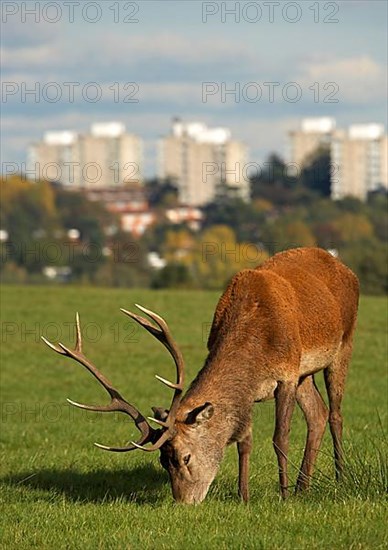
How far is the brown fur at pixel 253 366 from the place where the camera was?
10.9 m

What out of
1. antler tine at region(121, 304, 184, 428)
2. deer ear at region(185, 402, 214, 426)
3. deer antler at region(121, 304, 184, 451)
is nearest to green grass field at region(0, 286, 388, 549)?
deer antler at region(121, 304, 184, 451)

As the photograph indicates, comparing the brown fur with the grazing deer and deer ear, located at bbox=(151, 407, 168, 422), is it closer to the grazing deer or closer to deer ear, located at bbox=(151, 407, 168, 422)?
the grazing deer

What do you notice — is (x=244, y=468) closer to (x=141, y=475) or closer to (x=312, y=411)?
(x=312, y=411)

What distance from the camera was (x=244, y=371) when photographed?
11.3m

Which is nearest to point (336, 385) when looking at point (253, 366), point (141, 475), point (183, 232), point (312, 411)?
Answer: point (312, 411)

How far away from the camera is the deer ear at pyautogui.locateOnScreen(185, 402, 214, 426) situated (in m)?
10.9

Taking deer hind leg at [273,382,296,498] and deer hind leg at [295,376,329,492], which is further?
deer hind leg at [295,376,329,492]

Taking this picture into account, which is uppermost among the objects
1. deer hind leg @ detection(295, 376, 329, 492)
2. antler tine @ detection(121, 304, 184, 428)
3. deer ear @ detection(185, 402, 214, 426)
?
antler tine @ detection(121, 304, 184, 428)

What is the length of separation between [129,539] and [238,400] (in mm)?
2195

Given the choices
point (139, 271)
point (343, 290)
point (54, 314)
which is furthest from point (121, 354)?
point (139, 271)

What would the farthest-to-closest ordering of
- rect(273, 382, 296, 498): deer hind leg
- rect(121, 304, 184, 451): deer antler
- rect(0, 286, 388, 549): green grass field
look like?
1. rect(273, 382, 296, 498): deer hind leg
2. rect(121, 304, 184, 451): deer antler
3. rect(0, 286, 388, 549): green grass field

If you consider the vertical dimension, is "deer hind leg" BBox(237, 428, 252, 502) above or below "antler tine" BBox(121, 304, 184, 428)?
below

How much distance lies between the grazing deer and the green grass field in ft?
1.14

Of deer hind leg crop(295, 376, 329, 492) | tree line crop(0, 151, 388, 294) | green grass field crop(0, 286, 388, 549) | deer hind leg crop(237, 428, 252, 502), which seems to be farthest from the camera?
tree line crop(0, 151, 388, 294)
